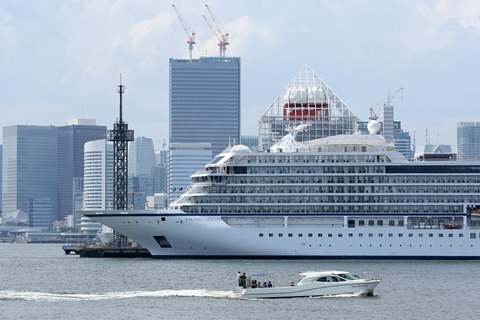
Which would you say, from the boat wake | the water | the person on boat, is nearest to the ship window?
the water

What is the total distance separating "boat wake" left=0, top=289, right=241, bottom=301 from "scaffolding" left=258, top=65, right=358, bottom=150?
5199 centimetres

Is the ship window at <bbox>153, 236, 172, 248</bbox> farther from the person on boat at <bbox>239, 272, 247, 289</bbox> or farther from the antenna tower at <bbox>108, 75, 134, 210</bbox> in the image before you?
the person on boat at <bbox>239, 272, 247, 289</bbox>

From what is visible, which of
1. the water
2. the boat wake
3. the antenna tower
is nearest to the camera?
the water

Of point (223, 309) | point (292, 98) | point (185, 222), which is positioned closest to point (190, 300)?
point (223, 309)

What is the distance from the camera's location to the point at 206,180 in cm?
11181

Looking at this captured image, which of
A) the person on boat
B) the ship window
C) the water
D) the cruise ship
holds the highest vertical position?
the cruise ship

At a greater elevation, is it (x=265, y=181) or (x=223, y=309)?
(x=265, y=181)

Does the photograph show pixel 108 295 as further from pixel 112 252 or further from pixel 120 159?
pixel 120 159

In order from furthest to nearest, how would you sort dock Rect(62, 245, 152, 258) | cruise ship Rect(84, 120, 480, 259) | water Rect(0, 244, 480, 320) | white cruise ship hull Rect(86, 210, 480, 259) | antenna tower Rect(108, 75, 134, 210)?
antenna tower Rect(108, 75, 134, 210) < dock Rect(62, 245, 152, 258) < cruise ship Rect(84, 120, 480, 259) < white cruise ship hull Rect(86, 210, 480, 259) < water Rect(0, 244, 480, 320)

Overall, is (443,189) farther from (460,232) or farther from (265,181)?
(265,181)

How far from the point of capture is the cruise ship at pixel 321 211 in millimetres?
108688

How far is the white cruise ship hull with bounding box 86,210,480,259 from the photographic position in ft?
355

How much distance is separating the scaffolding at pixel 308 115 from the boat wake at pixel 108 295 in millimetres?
51985

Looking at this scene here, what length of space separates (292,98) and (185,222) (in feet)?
83.3
